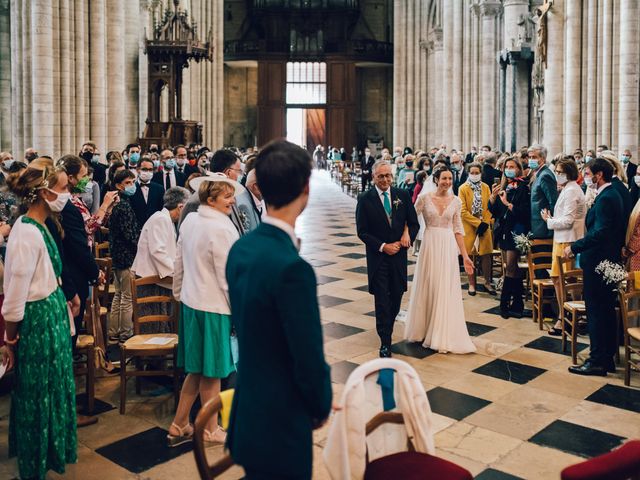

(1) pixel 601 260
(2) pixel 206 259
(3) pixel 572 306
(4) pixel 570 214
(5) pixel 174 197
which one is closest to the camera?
(2) pixel 206 259

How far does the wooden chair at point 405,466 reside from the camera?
2986 millimetres

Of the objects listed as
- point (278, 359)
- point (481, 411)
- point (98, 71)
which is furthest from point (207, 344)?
point (98, 71)

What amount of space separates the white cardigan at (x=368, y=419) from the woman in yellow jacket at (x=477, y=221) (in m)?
6.52

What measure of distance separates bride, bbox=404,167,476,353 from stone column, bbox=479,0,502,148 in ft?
54.4

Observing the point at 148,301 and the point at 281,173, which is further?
the point at 148,301

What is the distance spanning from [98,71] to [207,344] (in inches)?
450

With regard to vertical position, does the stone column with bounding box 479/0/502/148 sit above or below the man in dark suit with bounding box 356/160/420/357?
above

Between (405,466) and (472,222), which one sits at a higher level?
(472,222)

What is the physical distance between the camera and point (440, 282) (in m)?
6.92

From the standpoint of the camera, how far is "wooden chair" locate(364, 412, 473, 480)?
118 inches

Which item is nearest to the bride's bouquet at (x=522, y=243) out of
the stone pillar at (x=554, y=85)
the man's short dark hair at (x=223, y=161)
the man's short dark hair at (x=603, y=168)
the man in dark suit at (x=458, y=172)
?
the man's short dark hair at (x=603, y=168)

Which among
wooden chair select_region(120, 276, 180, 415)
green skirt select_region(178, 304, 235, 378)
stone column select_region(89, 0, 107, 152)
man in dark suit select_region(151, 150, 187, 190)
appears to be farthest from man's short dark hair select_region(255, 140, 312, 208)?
stone column select_region(89, 0, 107, 152)

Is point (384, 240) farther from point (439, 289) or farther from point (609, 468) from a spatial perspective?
point (609, 468)

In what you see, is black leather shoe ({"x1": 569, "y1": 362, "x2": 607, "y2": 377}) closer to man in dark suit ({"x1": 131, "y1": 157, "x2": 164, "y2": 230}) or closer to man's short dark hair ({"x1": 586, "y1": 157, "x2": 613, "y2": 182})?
man's short dark hair ({"x1": 586, "y1": 157, "x2": 613, "y2": 182})
